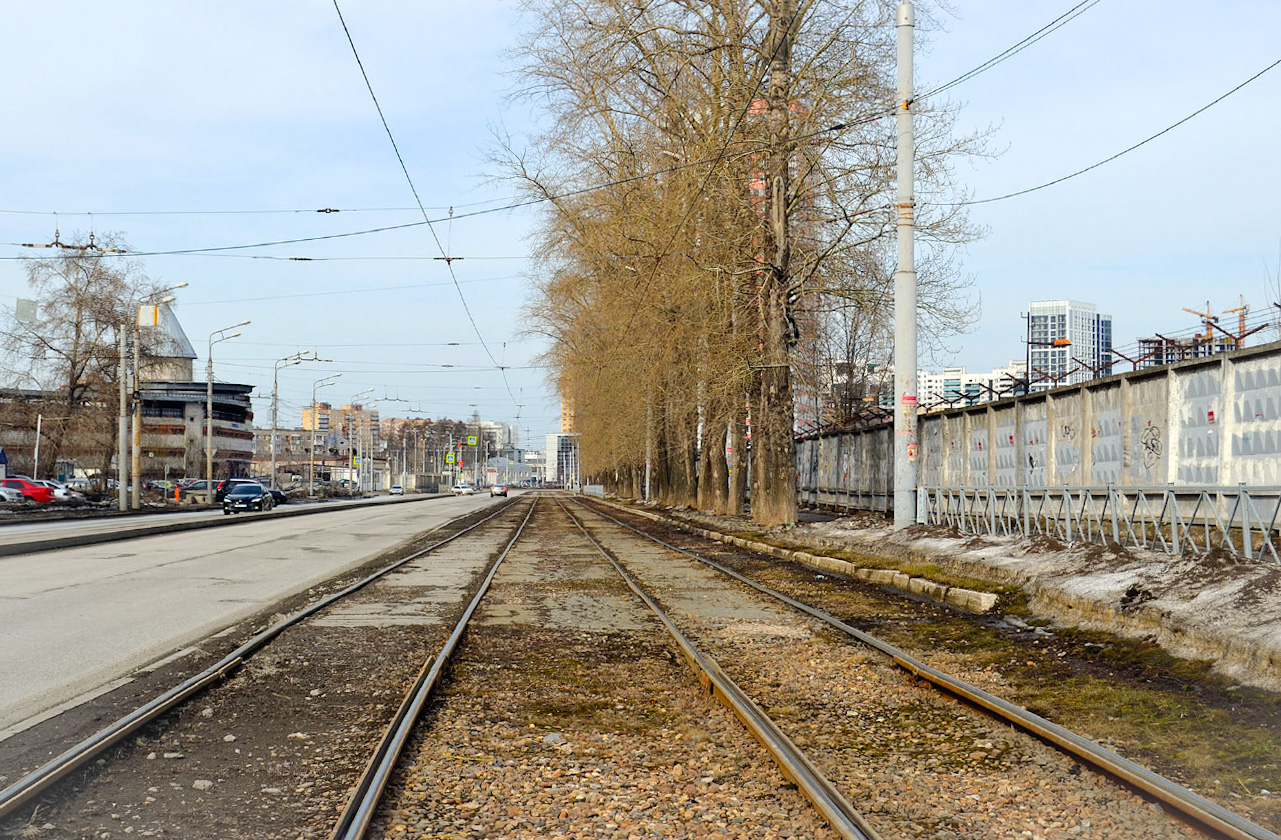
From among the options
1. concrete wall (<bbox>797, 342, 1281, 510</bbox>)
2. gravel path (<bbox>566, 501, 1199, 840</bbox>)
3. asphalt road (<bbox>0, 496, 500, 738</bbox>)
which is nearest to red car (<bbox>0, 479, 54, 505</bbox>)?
asphalt road (<bbox>0, 496, 500, 738</bbox>)

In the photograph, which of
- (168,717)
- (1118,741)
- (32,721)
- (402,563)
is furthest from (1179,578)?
(402,563)

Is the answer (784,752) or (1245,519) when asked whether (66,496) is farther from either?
(784,752)

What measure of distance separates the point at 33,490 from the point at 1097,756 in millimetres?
55603

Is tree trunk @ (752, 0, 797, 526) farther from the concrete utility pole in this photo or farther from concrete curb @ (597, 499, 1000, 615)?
the concrete utility pole

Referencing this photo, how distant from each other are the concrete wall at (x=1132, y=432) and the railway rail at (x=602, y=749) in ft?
21.0

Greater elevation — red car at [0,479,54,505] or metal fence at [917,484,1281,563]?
metal fence at [917,484,1281,563]

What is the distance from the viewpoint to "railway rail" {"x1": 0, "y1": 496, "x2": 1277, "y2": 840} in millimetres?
4688

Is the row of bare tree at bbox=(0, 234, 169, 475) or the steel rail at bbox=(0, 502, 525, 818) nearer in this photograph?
the steel rail at bbox=(0, 502, 525, 818)

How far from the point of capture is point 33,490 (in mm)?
51094

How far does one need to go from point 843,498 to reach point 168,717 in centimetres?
2995

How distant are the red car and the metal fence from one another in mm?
44922

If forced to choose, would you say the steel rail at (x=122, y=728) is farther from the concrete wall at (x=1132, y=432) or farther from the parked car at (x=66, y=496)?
the parked car at (x=66, y=496)

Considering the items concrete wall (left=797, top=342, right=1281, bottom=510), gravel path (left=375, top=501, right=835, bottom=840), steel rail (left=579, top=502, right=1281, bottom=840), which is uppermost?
concrete wall (left=797, top=342, right=1281, bottom=510)

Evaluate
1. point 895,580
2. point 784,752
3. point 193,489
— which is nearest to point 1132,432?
point 895,580
